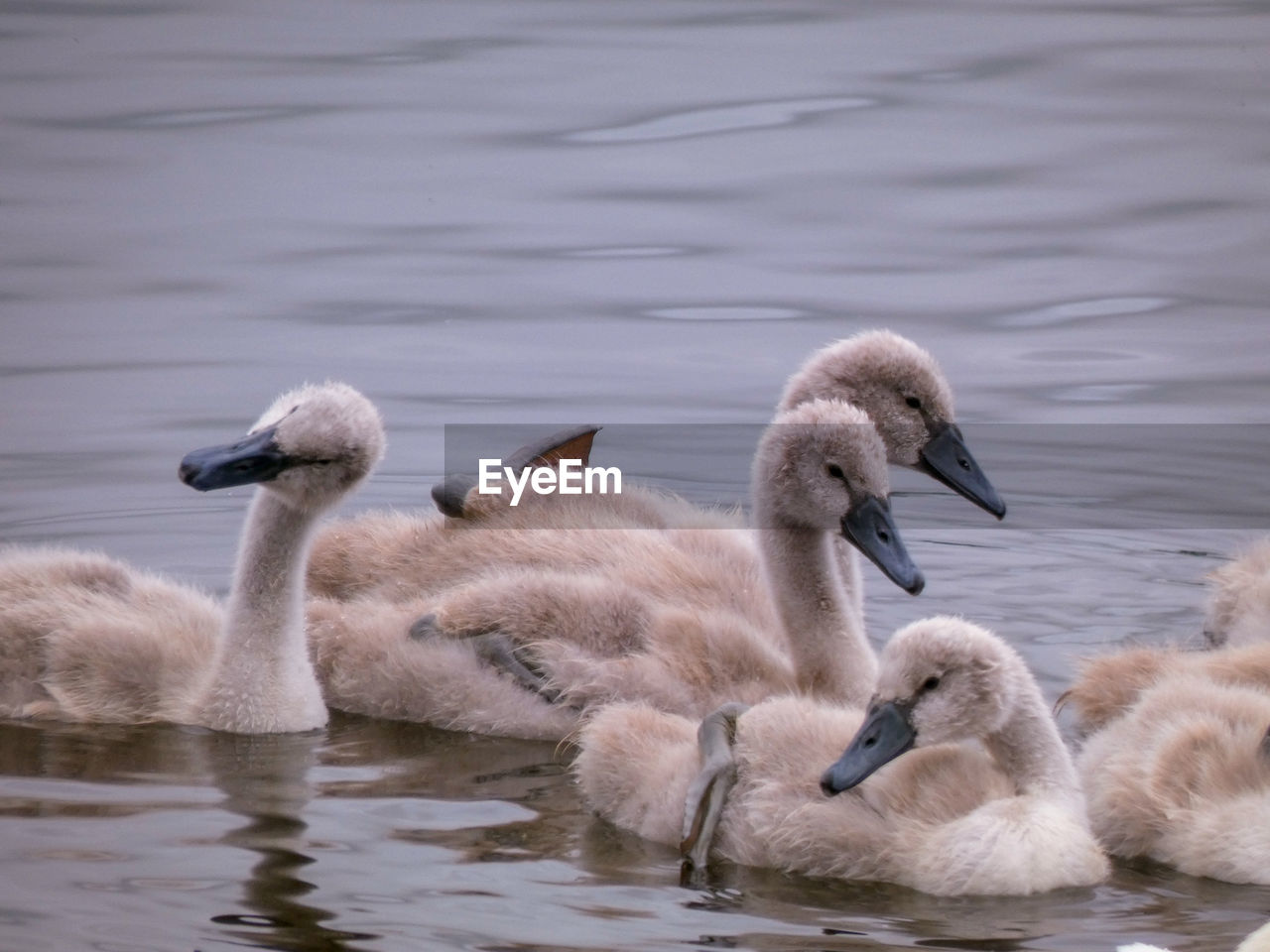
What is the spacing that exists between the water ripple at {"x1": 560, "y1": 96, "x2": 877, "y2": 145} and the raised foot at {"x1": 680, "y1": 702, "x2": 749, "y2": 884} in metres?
9.55

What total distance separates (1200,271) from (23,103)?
7.55 m

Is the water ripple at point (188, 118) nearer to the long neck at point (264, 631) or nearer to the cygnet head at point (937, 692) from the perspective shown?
the long neck at point (264, 631)

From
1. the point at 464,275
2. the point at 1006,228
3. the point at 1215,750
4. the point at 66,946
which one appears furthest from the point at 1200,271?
the point at 66,946

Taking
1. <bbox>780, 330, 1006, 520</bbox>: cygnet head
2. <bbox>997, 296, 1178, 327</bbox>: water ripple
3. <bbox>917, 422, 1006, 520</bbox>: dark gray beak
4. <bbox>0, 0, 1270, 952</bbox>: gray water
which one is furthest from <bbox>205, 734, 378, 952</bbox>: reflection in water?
<bbox>997, 296, 1178, 327</bbox>: water ripple

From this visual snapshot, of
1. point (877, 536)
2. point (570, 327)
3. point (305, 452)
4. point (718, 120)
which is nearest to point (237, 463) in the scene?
point (305, 452)

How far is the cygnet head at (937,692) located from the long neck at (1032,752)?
0.18 ft

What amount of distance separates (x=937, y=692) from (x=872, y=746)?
22cm

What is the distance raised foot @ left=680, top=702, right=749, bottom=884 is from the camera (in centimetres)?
660

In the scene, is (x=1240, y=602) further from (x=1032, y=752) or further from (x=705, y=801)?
(x=705, y=801)

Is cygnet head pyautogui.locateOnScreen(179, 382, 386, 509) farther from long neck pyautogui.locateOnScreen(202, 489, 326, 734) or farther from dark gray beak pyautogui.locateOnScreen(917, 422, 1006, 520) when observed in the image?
dark gray beak pyautogui.locateOnScreen(917, 422, 1006, 520)

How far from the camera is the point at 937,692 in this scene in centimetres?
650

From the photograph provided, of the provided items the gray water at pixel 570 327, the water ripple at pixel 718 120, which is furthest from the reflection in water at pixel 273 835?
the water ripple at pixel 718 120

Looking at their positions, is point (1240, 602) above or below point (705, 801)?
above

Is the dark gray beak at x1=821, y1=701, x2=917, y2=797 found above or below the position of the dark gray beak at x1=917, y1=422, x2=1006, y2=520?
below
